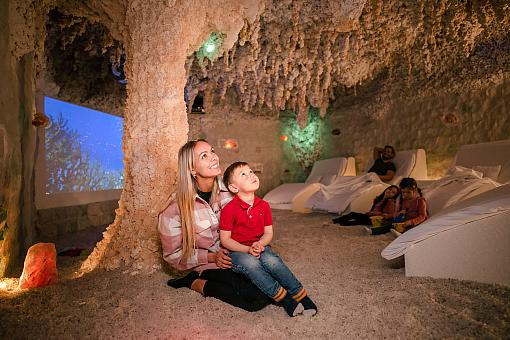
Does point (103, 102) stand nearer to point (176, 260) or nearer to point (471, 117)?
point (176, 260)

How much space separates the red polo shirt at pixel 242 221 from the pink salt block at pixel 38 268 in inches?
43.1

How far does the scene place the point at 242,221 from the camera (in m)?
1.68

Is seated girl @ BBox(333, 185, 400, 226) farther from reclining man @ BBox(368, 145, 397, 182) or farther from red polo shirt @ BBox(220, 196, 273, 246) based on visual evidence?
red polo shirt @ BBox(220, 196, 273, 246)

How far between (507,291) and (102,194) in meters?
5.28

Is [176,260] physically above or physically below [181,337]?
above

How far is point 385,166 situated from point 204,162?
4.04 metres

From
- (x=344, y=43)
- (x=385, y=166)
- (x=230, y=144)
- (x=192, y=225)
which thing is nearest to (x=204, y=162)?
(x=192, y=225)

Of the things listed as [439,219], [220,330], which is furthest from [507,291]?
[220,330]

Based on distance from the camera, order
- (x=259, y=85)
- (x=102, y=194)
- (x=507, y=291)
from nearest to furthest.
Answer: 1. (x=507, y=291)
2. (x=102, y=194)
3. (x=259, y=85)

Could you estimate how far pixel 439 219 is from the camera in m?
1.73

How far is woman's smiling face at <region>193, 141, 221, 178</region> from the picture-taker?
1.82m

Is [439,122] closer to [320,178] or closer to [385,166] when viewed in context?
[385,166]

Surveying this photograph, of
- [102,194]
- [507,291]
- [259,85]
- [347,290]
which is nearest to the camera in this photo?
[507,291]

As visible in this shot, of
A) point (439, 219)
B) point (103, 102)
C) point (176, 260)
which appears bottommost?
point (176, 260)
